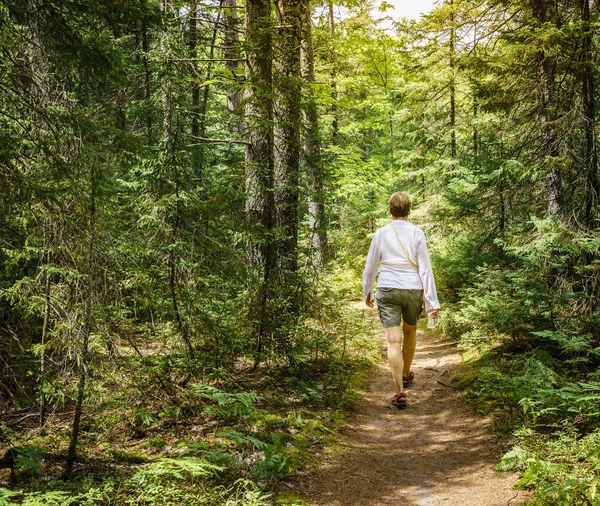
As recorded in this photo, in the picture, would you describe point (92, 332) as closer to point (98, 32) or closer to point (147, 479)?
point (147, 479)

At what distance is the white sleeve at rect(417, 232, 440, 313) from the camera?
226 inches

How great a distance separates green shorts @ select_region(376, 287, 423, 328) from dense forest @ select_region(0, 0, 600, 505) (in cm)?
129

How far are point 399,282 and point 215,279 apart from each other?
2.43 meters

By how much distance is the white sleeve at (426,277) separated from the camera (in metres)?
5.75

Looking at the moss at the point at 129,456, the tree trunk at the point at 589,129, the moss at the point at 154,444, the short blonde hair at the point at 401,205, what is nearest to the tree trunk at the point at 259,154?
the short blonde hair at the point at 401,205

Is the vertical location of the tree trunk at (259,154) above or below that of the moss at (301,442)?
above

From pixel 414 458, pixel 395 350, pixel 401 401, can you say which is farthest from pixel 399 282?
pixel 414 458

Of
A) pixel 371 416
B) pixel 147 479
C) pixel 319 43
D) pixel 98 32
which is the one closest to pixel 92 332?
pixel 147 479

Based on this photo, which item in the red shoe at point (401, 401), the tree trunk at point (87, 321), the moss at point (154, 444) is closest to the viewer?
the tree trunk at point (87, 321)

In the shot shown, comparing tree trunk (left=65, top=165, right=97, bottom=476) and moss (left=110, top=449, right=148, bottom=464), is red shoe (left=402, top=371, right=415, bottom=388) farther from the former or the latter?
tree trunk (left=65, top=165, right=97, bottom=476)

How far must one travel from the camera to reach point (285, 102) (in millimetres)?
6824

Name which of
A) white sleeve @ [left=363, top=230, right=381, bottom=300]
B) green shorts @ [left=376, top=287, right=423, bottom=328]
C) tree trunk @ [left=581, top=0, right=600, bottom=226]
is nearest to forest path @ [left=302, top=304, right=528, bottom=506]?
green shorts @ [left=376, top=287, right=423, bottom=328]

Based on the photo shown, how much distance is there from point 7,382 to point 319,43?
15210mm

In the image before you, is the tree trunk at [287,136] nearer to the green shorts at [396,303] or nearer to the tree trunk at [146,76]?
the green shorts at [396,303]
